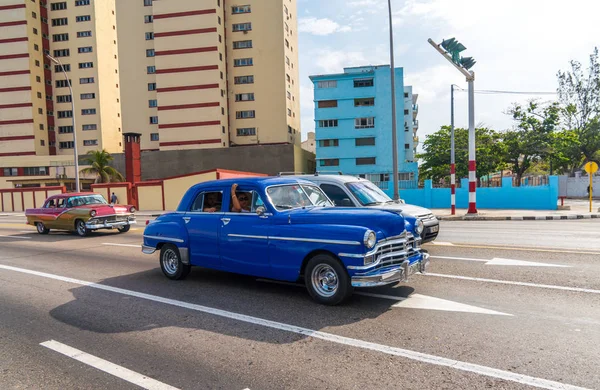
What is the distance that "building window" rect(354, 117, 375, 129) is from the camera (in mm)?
49500

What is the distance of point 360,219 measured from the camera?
5410 millimetres

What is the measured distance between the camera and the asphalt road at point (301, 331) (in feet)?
11.7

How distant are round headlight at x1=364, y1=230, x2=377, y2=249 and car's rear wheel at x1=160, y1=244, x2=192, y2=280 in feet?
12.1

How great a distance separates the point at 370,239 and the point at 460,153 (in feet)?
148

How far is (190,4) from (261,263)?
5311cm

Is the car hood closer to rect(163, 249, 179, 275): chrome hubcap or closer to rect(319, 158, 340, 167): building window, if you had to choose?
rect(163, 249, 179, 275): chrome hubcap

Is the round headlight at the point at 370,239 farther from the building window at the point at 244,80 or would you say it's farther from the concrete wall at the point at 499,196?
the building window at the point at 244,80

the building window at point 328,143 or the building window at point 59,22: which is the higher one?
the building window at point 59,22

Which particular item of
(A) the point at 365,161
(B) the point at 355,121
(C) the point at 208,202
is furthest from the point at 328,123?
(C) the point at 208,202

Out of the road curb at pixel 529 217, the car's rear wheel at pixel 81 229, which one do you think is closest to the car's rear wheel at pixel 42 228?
the car's rear wheel at pixel 81 229

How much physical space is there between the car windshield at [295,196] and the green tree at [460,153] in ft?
135

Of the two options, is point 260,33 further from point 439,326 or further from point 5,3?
point 439,326

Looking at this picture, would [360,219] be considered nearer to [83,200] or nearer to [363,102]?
[83,200]

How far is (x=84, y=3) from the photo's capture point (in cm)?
6159
